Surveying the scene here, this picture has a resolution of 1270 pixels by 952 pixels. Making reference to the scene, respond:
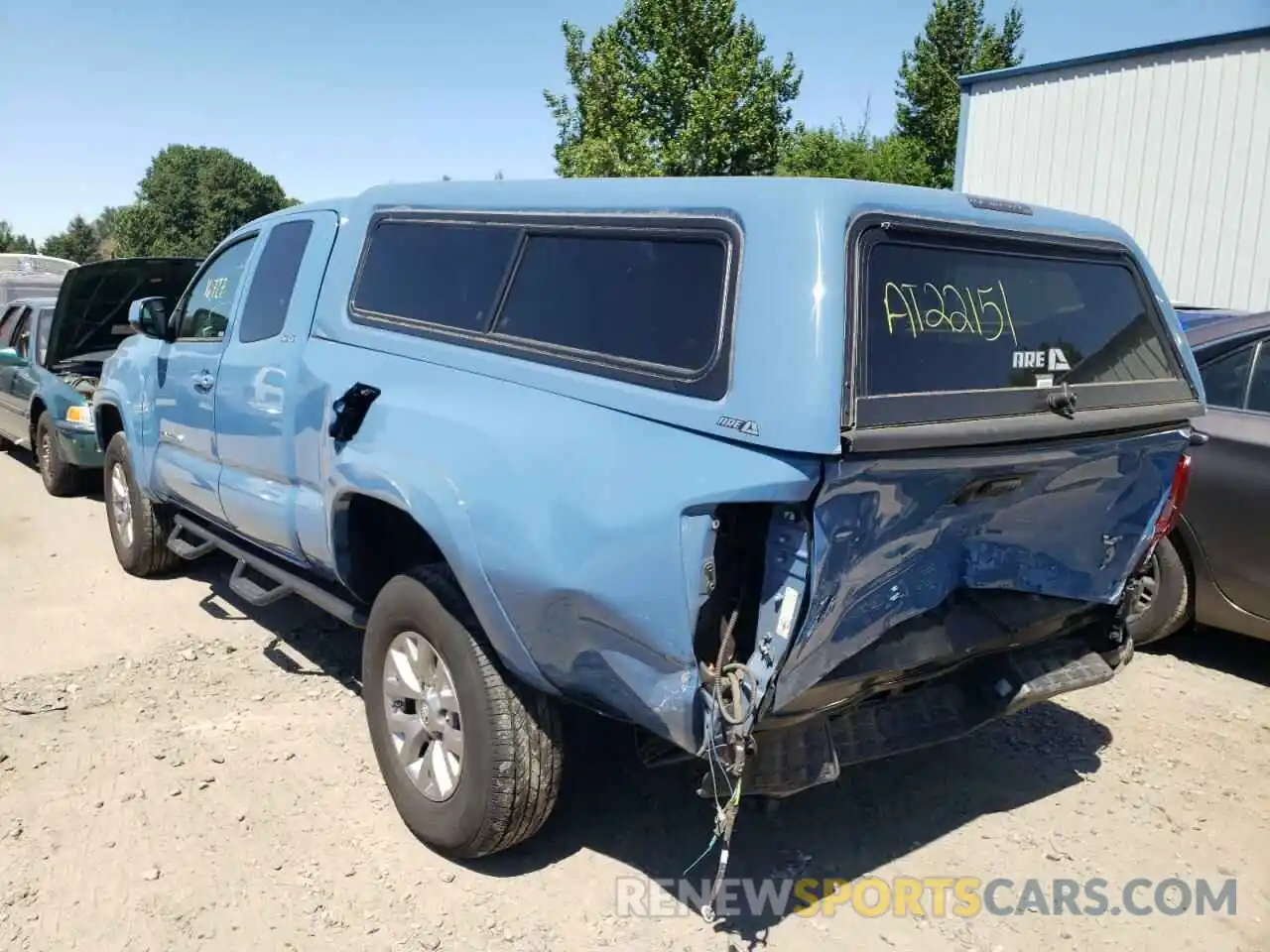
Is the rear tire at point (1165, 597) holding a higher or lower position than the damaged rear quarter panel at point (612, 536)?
lower

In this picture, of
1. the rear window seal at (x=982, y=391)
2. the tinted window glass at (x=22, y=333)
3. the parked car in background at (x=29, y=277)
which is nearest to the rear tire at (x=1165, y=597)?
the rear window seal at (x=982, y=391)

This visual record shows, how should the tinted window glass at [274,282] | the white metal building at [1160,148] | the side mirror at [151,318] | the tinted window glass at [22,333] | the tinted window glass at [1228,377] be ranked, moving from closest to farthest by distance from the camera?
the tinted window glass at [274,282]
the tinted window glass at [1228,377]
the side mirror at [151,318]
the tinted window glass at [22,333]
the white metal building at [1160,148]

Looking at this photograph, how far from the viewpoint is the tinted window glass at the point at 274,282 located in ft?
13.6

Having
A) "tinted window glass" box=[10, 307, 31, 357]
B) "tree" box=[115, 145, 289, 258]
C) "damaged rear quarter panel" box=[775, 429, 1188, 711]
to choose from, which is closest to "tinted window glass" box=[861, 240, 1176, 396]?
"damaged rear quarter panel" box=[775, 429, 1188, 711]

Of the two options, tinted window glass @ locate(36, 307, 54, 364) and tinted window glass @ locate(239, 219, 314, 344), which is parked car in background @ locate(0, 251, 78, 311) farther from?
tinted window glass @ locate(239, 219, 314, 344)

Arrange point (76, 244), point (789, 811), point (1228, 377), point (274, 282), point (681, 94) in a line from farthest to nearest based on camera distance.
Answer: point (76, 244) < point (681, 94) < point (1228, 377) < point (274, 282) < point (789, 811)

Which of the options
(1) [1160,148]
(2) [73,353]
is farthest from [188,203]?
(1) [1160,148]

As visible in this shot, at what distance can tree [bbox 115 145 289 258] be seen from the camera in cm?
6156

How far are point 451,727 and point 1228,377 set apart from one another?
3914 millimetres

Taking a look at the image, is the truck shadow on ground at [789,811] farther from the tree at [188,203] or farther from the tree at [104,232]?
the tree at [104,232]

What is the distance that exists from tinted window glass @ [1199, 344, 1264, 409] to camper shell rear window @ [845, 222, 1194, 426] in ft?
5.42

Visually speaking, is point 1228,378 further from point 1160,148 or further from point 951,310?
point 1160,148

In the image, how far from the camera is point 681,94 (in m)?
28.3

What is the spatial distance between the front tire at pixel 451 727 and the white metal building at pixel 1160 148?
9.70m
